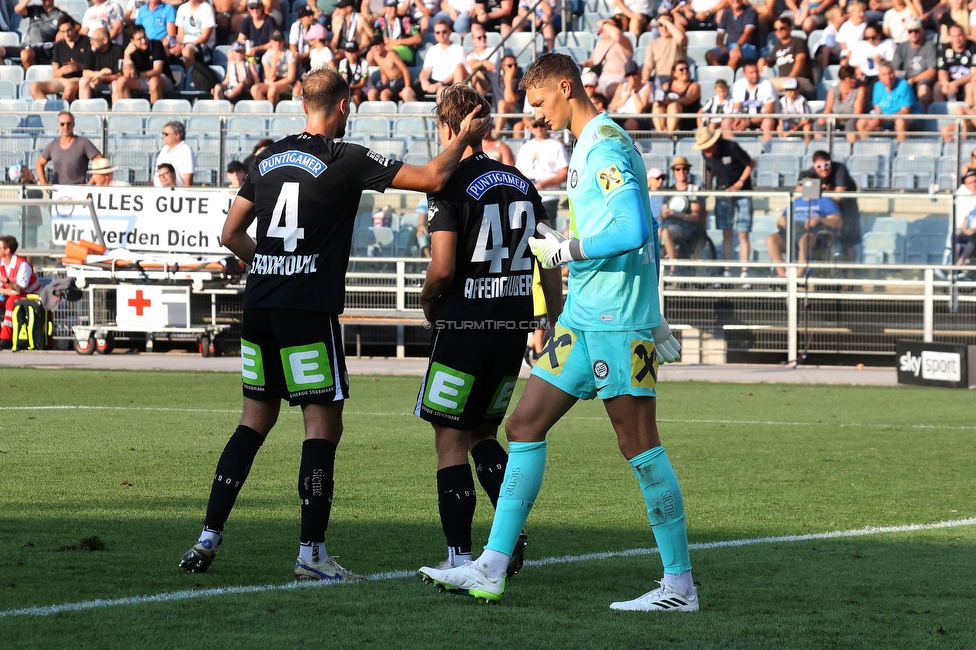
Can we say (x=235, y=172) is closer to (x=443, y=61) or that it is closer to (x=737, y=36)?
(x=443, y=61)

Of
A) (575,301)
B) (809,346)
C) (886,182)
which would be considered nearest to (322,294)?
(575,301)

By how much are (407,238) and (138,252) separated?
12.4 ft

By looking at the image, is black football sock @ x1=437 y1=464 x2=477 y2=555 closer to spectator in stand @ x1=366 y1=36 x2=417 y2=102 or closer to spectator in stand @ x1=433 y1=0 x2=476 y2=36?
spectator in stand @ x1=366 y1=36 x2=417 y2=102

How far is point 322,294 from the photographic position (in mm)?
5441

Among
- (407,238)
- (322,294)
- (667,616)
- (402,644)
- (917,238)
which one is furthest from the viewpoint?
(407,238)

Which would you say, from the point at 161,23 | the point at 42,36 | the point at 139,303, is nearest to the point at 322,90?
the point at 139,303

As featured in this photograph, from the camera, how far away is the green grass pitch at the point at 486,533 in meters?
4.46

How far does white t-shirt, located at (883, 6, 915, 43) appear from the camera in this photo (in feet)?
67.2

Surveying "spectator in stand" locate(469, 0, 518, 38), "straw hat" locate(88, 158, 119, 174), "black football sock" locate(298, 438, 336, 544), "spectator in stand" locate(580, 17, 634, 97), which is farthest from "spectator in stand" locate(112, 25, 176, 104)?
"black football sock" locate(298, 438, 336, 544)

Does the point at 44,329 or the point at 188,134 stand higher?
the point at 188,134

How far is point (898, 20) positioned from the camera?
2056 cm

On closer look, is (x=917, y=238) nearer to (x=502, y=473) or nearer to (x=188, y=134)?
(x=188, y=134)

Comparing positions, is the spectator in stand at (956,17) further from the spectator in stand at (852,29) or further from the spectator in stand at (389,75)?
the spectator in stand at (389,75)

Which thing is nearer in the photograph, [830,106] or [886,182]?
[886,182]
